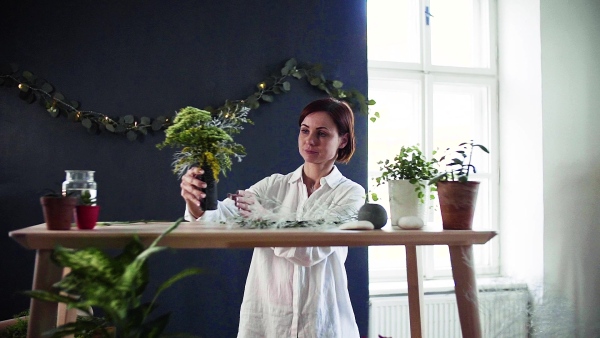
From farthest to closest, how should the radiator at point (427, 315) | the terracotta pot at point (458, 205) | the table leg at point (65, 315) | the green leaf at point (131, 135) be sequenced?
the radiator at point (427, 315)
the green leaf at point (131, 135)
the table leg at point (65, 315)
the terracotta pot at point (458, 205)

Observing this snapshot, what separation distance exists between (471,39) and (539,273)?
1.77m

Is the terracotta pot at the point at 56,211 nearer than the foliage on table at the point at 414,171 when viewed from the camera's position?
Yes

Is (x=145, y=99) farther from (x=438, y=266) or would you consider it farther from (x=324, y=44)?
(x=438, y=266)

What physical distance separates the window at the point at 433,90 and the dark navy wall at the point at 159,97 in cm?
66

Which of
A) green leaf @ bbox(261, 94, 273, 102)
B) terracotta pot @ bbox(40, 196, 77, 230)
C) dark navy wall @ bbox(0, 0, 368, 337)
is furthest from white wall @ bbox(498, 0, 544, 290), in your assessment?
terracotta pot @ bbox(40, 196, 77, 230)

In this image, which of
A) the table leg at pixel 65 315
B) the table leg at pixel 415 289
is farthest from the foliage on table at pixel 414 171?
the table leg at pixel 65 315

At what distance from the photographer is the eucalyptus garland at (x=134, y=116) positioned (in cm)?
274

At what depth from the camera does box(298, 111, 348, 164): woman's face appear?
2.07 m

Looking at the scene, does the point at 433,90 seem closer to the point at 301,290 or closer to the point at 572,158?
the point at 572,158

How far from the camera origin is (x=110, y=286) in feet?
3.82

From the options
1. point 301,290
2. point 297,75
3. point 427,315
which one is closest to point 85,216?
point 301,290

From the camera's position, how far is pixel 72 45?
2828 millimetres

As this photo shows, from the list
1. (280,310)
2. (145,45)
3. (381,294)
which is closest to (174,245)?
(280,310)

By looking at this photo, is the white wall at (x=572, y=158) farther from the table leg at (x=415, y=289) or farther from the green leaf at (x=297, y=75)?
the table leg at (x=415, y=289)
